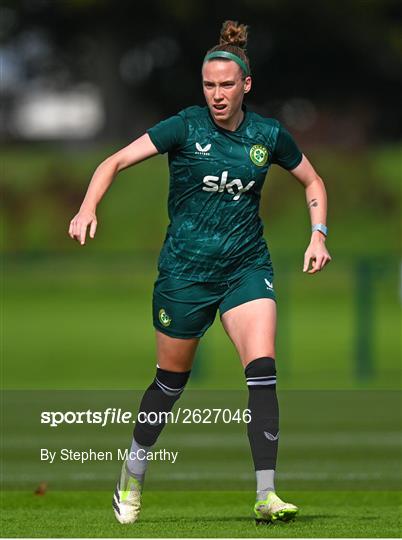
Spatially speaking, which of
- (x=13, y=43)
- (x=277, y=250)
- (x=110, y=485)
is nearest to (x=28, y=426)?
(x=110, y=485)

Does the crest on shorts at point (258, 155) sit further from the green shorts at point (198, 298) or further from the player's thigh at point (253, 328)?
the player's thigh at point (253, 328)

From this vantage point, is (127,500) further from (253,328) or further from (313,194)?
(313,194)

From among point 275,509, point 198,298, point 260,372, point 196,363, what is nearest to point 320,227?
point 198,298

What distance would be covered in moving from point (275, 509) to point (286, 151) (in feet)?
6.11

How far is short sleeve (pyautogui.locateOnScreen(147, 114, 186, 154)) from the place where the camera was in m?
8.08

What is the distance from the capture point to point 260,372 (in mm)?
8141

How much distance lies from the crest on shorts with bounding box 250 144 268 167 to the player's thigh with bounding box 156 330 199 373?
38.6 inches

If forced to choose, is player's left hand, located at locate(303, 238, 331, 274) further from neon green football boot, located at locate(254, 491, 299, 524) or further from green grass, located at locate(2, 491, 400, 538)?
green grass, located at locate(2, 491, 400, 538)

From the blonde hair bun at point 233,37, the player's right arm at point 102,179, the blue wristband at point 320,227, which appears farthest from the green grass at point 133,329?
the player's right arm at point 102,179

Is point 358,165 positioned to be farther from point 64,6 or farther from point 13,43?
point 13,43

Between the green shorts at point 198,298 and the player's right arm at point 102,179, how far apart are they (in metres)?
0.73

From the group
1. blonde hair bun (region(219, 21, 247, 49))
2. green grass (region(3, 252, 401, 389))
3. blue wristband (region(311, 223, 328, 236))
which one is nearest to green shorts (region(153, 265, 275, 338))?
blue wristband (region(311, 223, 328, 236))

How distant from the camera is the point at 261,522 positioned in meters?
8.16

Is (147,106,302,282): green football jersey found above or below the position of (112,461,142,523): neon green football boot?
above
